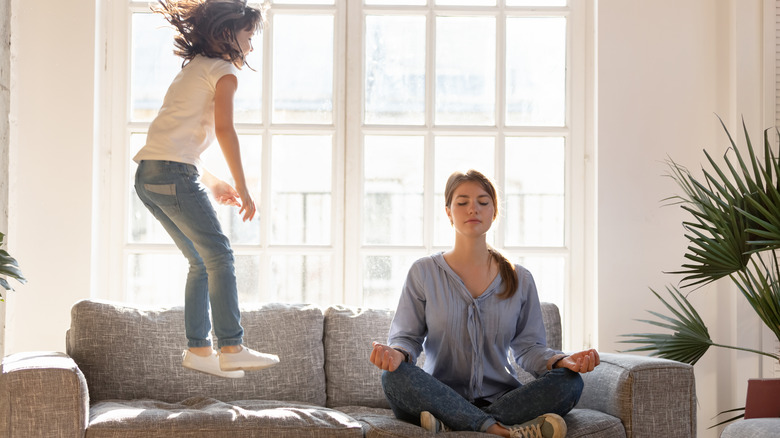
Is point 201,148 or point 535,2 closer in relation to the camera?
point 201,148

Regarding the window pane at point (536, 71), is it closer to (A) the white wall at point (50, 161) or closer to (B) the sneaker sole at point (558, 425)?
(B) the sneaker sole at point (558, 425)

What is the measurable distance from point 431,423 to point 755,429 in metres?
0.92

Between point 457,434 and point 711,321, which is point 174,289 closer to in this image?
point 457,434

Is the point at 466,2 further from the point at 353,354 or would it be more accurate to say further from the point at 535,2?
the point at 353,354

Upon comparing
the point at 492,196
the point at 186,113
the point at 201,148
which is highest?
the point at 186,113

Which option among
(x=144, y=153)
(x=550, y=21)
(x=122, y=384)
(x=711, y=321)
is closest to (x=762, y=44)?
(x=550, y=21)

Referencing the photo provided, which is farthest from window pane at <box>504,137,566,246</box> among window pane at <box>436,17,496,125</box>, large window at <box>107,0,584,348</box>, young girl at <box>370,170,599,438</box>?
young girl at <box>370,170,599,438</box>

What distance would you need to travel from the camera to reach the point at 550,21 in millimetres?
3803

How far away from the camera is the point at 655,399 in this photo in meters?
2.53

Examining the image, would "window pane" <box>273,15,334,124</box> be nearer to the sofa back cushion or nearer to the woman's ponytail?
the sofa back cushion

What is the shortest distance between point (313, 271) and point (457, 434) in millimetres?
1539

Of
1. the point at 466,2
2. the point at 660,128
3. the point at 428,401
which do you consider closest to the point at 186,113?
the point at 428,401

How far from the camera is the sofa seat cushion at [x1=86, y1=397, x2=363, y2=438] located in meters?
2.36

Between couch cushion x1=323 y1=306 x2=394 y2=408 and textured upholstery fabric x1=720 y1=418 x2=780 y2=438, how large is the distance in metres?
1.19
